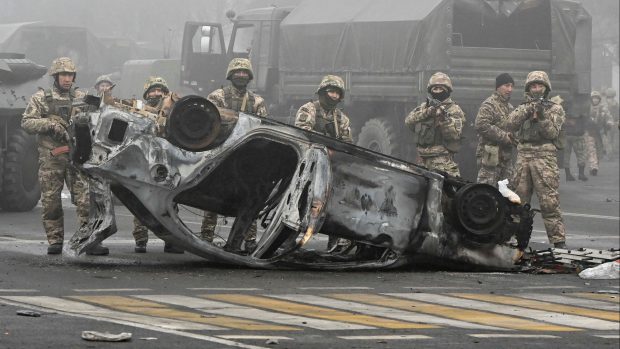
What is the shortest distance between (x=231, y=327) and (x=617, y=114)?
3274cm

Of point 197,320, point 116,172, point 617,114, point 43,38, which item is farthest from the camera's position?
point 43,38

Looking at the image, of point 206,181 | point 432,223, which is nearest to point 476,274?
point 432,223

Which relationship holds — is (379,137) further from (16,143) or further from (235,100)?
(235,100)

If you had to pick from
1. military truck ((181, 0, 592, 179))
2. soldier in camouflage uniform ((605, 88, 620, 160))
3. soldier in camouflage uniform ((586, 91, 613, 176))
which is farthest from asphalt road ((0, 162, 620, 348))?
soldier in camouflage uniform ((605, 88, 620, 160))

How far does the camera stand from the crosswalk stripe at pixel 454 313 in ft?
32.0

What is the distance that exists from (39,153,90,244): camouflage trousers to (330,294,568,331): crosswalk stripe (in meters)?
4.02

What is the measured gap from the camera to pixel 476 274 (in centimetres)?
1316

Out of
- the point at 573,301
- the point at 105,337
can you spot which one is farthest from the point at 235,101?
the point at 105,337

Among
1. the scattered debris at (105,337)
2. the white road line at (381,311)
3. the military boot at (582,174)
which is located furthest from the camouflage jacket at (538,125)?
the military boot at (582,174)

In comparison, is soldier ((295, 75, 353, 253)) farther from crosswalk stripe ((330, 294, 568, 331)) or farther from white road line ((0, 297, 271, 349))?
white road line ((0, 297, 271, 349))

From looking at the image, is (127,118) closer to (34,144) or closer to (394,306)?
(394,306)

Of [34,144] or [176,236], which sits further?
[34,144]

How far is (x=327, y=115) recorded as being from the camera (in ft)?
49.3

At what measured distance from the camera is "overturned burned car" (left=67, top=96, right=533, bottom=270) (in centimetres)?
1270
